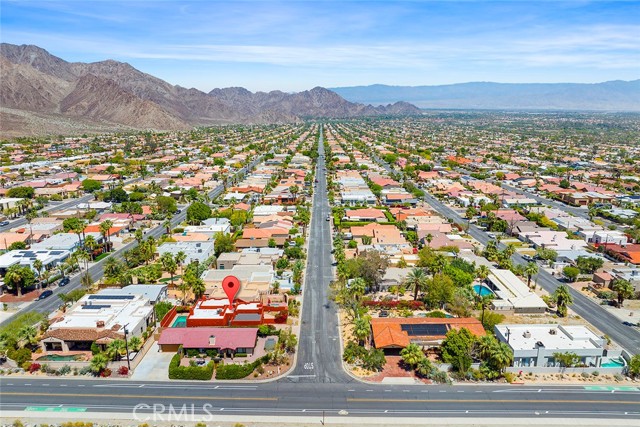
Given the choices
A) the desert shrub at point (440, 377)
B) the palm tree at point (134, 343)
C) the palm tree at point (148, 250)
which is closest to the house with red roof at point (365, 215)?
the palm tree at point (148, 250)

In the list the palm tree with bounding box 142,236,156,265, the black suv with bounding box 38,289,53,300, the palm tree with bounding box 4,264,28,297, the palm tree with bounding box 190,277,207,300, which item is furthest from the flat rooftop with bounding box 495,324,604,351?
the palm tree with bounding box 4,264,28,297

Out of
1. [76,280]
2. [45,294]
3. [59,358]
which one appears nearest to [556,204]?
[76,280]

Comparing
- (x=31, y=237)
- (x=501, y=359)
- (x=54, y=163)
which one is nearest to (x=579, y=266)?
(x=501, y=359)

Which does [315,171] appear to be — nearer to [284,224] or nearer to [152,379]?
[284,224]

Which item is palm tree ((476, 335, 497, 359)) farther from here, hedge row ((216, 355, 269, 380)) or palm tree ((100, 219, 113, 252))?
palm tree ((100, 219, 113, 252))

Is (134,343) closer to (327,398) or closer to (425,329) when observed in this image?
(327,398)
